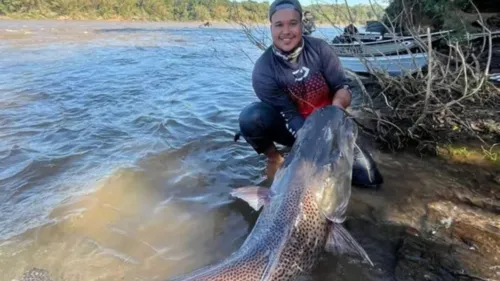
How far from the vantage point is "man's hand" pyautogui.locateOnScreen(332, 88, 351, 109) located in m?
3.68

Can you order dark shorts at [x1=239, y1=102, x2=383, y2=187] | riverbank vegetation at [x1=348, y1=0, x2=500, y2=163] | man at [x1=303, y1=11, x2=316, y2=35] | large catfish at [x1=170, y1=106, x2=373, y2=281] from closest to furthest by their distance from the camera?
large catfish at [x1=170, y1=106, x2=373, y2=281] → dark shorts at [x1=239, y1=102, x2=383, y2=187] → riverbank vegetation at [x1=348, y1=0, x2=500, y2=163] → man at [x1=303, y1=11, x2=316, y2=35]

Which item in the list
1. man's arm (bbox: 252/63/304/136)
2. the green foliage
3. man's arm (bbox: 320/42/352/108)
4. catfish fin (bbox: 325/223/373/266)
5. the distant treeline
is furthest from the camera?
the distant treeline

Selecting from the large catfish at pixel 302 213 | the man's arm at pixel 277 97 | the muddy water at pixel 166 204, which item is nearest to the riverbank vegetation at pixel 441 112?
the muddy water at pixel 166 204

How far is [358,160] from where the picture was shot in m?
3.73

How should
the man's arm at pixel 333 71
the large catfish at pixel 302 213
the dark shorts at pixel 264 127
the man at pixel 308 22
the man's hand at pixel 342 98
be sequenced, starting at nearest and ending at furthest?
the large catfish at pixel 302 213, the man's hand at pixel 342 98, the man's arm at pixel 333 71, the dark shorts at pixel 264 127, the man at pixel 308 22

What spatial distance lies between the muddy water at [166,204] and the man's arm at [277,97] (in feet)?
2.50

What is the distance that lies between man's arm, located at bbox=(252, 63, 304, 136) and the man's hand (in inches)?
17.4

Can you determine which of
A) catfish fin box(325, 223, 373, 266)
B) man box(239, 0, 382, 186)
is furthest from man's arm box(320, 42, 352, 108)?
catfish fin box(325, 223, 373, 266)

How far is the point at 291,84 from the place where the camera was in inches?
161

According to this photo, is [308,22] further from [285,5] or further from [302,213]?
[302,213]

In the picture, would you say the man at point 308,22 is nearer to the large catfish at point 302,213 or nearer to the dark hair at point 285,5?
the dark hair at point 285,5

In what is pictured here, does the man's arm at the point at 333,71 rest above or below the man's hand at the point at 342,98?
above

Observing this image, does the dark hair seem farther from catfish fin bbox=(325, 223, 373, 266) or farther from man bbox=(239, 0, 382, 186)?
catfish fin bbox=(325, 223, 373, 266)

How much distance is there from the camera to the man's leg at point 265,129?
4.18 meters
